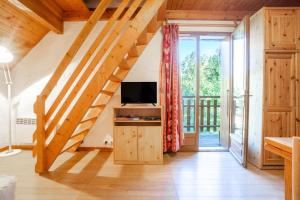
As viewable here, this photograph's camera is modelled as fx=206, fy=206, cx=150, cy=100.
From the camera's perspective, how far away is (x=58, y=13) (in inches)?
141

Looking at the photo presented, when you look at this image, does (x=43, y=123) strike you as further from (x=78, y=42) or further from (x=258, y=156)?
(x=258, y=156)

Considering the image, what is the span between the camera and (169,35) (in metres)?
3.61

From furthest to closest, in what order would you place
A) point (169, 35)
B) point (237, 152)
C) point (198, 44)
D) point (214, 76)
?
1. point (214, 76)
2. point (198, 44)
3. point (169, 35)
4. point (237, 152)

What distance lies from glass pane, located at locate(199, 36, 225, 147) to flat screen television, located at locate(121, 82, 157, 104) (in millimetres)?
1202

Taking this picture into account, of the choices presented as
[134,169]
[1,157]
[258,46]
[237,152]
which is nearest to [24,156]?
[1,157]

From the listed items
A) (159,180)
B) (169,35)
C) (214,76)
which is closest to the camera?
(159,180)

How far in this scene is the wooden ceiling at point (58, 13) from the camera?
3.02 metres

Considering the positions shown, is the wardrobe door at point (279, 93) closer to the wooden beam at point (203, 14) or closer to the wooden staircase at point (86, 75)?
the wooden beam at point (203, 14)

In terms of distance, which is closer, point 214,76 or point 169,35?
point 169,35

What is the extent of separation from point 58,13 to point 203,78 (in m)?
3.01

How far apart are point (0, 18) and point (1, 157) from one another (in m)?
2.22

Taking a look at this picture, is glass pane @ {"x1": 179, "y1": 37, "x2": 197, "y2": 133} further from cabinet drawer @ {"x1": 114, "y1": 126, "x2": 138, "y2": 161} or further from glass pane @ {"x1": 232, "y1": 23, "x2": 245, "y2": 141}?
cabinet drawer @ {"x1": 114, "y1": 126, "x2": 138, "y2": 161}

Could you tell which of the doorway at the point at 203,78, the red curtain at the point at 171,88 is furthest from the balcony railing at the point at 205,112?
the red curtain at the point at 171,88

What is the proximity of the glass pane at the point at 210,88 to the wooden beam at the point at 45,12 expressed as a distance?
2.60 metres
